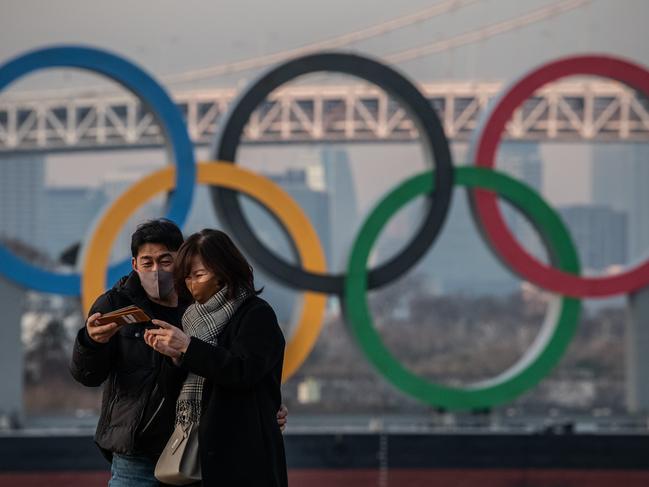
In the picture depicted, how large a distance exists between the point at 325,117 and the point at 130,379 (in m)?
41.3

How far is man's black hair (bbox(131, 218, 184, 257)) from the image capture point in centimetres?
433

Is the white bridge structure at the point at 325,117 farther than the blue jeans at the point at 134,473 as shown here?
Yes

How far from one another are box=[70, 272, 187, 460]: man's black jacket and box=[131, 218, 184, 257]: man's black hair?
0.12 metres

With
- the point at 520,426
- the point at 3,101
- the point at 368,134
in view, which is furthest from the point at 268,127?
the point at 520,426

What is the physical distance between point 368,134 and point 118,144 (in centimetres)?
826

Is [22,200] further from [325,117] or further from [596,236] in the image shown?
[325,117]

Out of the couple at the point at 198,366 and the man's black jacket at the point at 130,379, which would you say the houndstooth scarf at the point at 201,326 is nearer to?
the couple at the point at 198,366

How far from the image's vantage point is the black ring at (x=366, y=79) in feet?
40.4

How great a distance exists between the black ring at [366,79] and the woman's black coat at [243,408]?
823 cm

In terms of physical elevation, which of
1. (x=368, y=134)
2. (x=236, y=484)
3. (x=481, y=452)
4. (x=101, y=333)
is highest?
(x=368, y=134)

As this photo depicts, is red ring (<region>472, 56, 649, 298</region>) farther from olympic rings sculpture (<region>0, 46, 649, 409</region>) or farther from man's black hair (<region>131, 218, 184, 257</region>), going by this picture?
man's black hair (<region>131, 218, 184, 257</region>)

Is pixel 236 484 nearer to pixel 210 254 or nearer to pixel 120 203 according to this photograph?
pixel 210 254

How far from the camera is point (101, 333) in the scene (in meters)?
4.10

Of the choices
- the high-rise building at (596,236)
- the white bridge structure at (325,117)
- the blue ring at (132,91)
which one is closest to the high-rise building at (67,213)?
the white bridge structure at (325,117)
